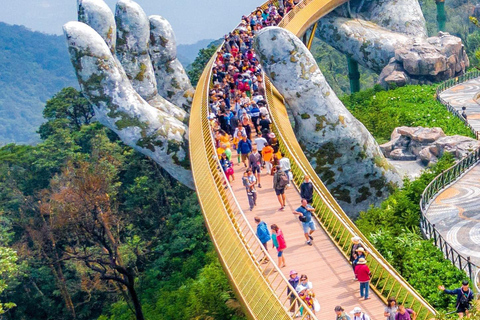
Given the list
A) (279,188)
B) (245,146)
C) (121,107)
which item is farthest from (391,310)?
(121,107)

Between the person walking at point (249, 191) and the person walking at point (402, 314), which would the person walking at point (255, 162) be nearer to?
the person walking at point (249, 191)

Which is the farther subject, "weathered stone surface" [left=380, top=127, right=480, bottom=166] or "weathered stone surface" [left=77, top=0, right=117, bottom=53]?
"weathered stone surface" [left=77, top=0, right=117, bottom=53]

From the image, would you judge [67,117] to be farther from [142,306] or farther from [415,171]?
[415,171]

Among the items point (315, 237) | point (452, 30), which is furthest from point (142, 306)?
point (452, 30)

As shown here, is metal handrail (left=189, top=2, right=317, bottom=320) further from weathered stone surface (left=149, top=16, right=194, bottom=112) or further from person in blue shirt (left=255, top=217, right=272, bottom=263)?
weathered stone surface (left=149, top=16, right=194, bottom=112)

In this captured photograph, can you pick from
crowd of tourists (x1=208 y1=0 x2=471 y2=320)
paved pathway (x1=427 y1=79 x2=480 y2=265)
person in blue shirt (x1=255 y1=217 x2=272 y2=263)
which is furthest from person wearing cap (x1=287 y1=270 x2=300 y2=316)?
paved pathway (x1=427 y1=79 x2=480 y2=265)

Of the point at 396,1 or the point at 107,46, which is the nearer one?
the point at 107,46

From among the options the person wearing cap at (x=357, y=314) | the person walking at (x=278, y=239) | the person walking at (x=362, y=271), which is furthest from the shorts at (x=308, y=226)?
the person wearing cap at (x=357, y=314)
